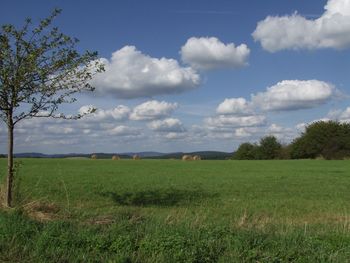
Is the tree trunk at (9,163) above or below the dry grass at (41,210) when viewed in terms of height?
above

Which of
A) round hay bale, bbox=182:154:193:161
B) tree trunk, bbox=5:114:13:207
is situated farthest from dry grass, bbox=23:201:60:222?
round hay bale, bbox=182:154:193:161

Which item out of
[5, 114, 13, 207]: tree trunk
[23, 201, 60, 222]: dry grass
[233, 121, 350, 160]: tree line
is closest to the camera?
[23, 201, 60, 222]: dry grass

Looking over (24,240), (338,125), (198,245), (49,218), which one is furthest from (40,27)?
(338,125)

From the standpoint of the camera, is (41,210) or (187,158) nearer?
(41,210)

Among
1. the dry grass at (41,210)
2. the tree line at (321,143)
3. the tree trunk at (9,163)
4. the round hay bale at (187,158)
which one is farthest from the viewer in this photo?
the tree line at (321,143)

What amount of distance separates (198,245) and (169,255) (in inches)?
24.1

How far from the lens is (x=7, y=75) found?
13.5 m

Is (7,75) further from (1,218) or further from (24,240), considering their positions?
(24,240)

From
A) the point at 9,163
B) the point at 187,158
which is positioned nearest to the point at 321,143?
the point at 187,158

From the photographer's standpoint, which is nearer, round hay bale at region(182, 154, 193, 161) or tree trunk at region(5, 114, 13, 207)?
tree trunk at region(5, 114, 13, 207)

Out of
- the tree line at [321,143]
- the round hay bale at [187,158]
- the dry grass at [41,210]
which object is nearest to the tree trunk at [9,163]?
the dry grass at [41,210]

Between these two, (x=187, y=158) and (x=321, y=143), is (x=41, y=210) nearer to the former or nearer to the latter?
(x=187, y=158)

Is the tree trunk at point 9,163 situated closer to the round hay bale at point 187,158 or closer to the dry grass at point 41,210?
the dry grass at point 41,210

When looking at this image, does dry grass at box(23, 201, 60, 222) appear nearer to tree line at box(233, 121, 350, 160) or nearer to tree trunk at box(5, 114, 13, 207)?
tree trunk at box(5, 114, 13, 207)
